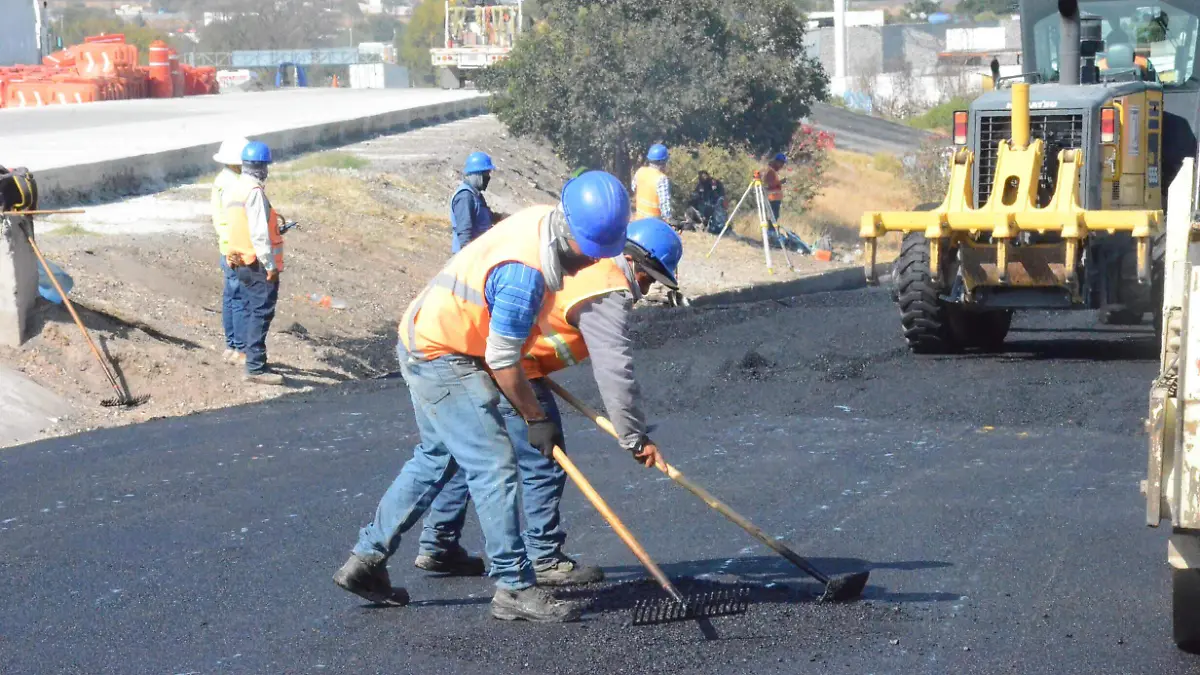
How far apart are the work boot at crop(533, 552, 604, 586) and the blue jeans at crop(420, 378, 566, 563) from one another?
0.02 meters

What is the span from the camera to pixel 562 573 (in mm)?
5824

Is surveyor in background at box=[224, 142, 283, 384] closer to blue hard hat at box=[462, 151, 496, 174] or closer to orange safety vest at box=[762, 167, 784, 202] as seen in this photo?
blue hard hat at box=[462, 151, 496, 174]

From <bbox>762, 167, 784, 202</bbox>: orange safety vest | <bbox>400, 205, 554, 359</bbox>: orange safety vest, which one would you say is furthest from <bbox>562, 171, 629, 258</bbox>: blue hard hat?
<bbox>762, 167, 784, 202</bbox>: orange safety vest

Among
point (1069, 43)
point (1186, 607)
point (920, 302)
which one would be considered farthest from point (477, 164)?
point (1186, 607)

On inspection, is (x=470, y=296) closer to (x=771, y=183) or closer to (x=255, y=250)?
(x=255, y=250)

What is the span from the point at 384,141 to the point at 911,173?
1346cm

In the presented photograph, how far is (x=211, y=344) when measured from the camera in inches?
477

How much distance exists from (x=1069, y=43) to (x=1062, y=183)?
1.42 m

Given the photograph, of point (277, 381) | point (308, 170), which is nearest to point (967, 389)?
point (277, 381)

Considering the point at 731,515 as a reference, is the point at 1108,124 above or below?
above

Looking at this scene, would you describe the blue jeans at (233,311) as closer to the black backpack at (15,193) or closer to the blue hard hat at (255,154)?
the blue hard hat at (255,154)

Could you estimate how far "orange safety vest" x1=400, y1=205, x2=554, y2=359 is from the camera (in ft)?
16.8

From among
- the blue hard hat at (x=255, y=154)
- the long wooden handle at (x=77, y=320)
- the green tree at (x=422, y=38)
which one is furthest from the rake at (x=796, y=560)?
the green tree at (x=422, y=38)

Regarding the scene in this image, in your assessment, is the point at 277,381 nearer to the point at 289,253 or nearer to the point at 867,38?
the point at 289,253
